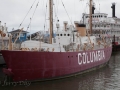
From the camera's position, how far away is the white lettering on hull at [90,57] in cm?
1970

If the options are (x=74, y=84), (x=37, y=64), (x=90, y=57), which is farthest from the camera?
(x=90, y=57)

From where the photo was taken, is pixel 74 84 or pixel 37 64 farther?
pixel 74 84

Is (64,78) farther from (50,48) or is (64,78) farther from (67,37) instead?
(67,37)

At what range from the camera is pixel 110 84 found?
54.3 feet

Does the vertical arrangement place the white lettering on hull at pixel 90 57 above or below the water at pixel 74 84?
above

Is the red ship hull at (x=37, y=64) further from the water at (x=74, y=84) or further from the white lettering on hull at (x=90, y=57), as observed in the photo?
the white lettering on hull at (x=90, y=57)

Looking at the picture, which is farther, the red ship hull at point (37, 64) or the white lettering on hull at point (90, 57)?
the white lettering on hull at point (90, 57)

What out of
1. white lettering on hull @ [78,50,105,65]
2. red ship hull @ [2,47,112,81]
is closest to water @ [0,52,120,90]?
red ship hull @ [2,47,112,81]

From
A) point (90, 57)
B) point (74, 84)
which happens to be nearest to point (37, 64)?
point (74, 84)

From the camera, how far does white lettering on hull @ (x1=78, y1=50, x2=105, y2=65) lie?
1970 centimetres

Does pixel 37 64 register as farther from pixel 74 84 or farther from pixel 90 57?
pixel 90 57

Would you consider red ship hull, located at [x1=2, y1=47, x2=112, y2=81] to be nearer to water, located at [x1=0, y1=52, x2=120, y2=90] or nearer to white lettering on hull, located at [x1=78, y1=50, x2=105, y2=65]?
water, located at [x1=0, y1=52, x2=120, y2=90]

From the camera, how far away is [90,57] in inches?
850

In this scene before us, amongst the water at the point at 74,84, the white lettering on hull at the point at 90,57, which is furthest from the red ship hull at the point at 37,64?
the white lettering on hull at the point at 90,57
